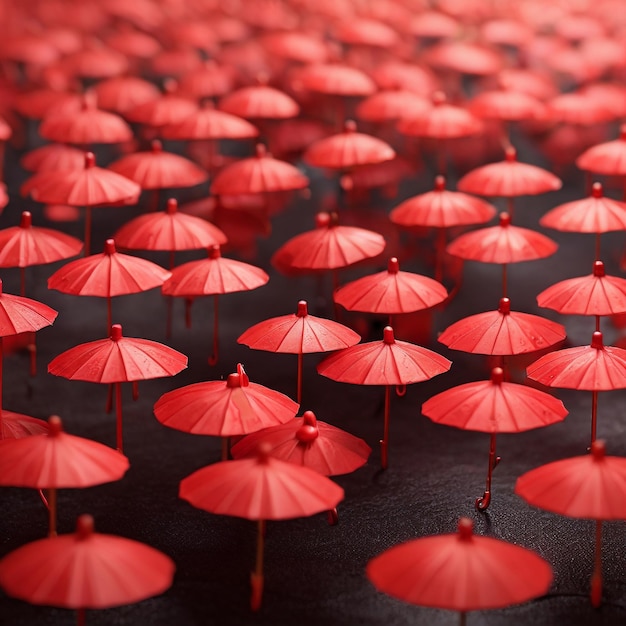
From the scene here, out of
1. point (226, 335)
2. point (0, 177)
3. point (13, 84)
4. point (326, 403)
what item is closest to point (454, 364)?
point (326, 403)

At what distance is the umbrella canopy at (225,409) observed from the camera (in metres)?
4.37

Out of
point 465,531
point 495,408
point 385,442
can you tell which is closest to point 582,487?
point 465,531

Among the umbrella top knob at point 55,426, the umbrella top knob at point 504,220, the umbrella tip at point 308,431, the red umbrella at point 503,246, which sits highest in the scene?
the umbrella top knob at point 504,220

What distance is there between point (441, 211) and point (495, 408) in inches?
77.3

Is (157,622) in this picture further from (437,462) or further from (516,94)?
(516,94)

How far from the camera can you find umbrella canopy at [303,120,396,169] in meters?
6.73

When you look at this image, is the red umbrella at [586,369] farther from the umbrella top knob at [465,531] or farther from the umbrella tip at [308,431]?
the umbrella top knob at [465,531]

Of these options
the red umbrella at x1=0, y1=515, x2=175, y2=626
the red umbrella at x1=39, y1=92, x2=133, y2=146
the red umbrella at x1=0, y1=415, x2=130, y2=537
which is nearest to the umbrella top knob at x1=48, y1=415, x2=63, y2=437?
the red umbrella at x1=0, y1=415, x2=130, y2=537

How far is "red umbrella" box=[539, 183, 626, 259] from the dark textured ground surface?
20.8 inches

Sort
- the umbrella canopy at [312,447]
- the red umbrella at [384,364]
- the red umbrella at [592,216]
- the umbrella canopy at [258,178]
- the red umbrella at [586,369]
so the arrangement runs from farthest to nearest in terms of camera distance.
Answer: the umbrella canopy at [258,178] < the red umbrella at [592,216] < the red umbrella at [384,364] < the red umbrella at [586,369] < the umbrella canopy at [312,447]

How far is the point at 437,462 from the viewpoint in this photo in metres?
5.24

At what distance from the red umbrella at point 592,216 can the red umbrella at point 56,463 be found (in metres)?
2.93

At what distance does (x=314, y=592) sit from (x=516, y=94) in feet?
14.6

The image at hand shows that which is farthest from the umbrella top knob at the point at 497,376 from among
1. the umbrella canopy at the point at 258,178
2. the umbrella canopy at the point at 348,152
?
the umbrella canopy at the point at 348,152
